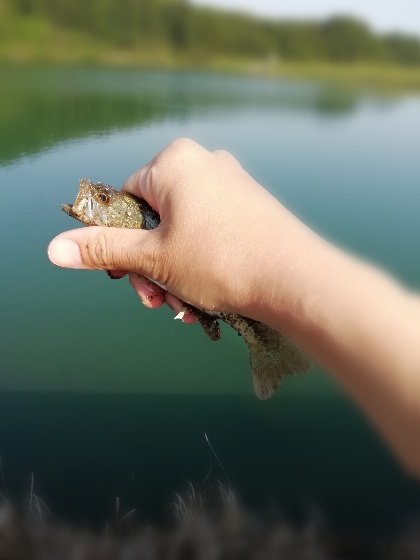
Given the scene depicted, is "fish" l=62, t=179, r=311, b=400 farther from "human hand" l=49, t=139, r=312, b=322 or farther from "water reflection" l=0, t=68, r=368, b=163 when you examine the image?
"water reflection" l=0, t=68, r=368, b=163

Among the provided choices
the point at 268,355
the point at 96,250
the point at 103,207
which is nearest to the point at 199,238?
the point at 96,250

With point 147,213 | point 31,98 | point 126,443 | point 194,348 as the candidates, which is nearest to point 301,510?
point 126,443

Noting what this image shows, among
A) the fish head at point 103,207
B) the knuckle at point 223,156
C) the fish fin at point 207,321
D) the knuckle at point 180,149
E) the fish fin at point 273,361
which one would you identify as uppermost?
the knuckle at point 180,149

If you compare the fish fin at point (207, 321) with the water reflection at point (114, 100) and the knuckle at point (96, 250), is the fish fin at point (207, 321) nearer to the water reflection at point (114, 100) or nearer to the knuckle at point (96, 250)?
the knuckle at point (96, 250)

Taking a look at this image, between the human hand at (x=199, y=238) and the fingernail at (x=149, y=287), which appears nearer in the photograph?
the human hand at (x=199, y=238)

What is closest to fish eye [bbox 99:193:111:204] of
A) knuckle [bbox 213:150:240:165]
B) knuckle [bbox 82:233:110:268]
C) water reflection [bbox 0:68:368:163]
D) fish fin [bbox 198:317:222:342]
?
knuckle [bbox 82:233:110:268]

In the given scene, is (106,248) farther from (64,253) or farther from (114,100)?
(114,100)

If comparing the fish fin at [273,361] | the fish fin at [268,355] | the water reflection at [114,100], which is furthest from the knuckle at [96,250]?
the water reflection at [114,100]

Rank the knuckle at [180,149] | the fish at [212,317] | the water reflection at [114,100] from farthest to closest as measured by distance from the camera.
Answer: the water reflection at [114,100] → the fish at [212,317] → the knuckle at [180,149]
